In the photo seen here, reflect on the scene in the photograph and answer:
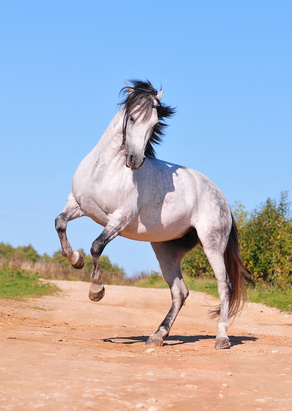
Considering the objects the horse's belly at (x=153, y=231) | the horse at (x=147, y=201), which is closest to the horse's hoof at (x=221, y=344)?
the horse at (x=147, y=201)

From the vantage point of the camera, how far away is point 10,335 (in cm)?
649

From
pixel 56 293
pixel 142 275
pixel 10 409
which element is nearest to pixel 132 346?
pixel 10 409

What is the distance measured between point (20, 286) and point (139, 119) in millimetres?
9741

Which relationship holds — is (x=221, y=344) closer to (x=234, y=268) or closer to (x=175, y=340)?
(x=175, y=340)

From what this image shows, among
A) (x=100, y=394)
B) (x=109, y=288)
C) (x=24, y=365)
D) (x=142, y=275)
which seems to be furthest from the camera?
(x=142, y=275)

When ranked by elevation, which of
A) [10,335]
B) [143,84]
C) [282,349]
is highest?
[143,84]

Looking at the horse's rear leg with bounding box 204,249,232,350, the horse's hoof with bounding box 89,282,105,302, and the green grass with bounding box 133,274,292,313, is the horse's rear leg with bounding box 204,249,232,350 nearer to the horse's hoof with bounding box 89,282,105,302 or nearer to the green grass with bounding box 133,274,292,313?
the horse's hoof with bounding box 89,282,105,302

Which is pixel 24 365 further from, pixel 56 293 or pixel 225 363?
pixel 56 293

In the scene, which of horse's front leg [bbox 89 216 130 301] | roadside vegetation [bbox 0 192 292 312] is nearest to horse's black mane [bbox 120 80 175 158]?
horse's front leg [bbox 89 216 130 301]

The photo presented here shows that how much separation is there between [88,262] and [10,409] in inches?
1637

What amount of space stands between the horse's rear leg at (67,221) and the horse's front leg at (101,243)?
0.51 metres

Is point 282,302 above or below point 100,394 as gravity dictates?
above

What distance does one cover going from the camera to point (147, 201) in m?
6.34

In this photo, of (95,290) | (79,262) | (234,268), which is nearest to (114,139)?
(79,262)
